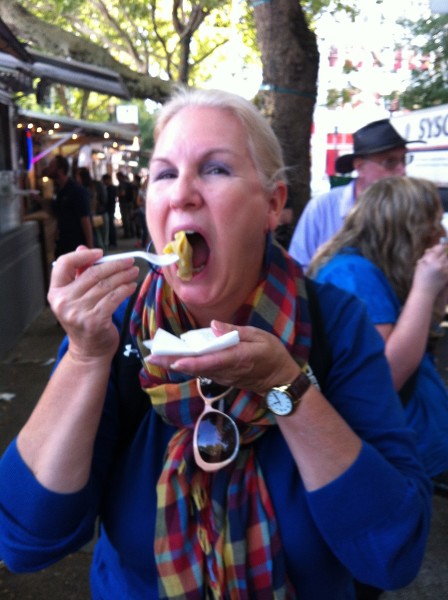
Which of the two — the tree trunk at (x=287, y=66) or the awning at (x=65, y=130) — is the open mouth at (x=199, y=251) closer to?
the tree trunk at (x=287, y=66)

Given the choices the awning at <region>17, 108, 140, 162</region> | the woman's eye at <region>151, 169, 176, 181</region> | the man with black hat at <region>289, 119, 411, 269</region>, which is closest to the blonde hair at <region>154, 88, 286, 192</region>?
the woman's eye at <region>151, 169, 176, 181</region>

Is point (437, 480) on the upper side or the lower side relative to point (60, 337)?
upper

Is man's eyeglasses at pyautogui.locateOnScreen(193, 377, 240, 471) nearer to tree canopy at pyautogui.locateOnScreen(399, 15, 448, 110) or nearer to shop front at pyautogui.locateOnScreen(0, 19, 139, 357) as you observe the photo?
shop front at pyautogui.locateOnScreen(0, 19, 139, 357)

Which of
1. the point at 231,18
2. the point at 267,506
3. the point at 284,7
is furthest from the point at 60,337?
the point at 231,18

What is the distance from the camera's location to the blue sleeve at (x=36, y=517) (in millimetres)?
1419

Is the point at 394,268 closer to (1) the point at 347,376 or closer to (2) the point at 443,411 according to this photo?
(2) the point at 443,411

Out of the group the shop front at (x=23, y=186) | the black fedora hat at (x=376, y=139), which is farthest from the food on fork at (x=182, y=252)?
the shop front at (x=23, y=186)

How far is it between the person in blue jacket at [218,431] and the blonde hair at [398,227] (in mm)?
886

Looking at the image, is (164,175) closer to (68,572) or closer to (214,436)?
(214,436)

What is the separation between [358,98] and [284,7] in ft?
55.7

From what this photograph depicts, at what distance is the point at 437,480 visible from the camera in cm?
344

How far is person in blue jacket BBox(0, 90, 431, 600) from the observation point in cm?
137

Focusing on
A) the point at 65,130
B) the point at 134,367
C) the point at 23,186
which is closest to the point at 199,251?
the point at 134,367

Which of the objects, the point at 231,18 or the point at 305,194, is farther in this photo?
the point at 231,18
